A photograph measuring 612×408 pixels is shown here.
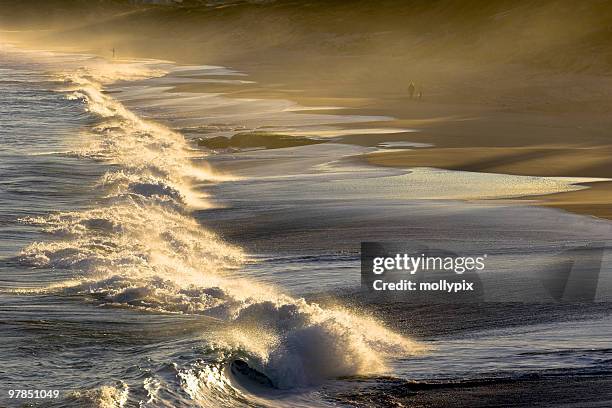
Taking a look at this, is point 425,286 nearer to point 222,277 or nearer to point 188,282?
point 222,277

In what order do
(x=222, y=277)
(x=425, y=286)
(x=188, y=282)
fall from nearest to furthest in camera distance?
(x=425, y=286) → (x=188, y=282) → (x=222, y=277)

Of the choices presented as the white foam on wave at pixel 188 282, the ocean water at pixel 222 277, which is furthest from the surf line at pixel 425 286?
the white foam on wave at pixel 188 282

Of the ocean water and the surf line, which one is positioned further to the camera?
the surf line

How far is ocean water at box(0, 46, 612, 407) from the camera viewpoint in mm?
11055

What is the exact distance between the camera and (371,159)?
27531 millimetres

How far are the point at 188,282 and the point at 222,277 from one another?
0.72m

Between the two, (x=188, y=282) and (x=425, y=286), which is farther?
(x=188, y=282)

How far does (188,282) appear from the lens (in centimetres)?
1459

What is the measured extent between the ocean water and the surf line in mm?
544

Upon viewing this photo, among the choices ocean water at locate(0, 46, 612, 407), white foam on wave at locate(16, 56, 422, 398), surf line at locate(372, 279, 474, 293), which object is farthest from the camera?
surf line at locate(372, 279, 474, 293)

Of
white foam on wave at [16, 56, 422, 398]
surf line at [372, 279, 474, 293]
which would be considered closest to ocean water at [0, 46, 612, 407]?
white foam on wave at [16, 56, 422, 398]

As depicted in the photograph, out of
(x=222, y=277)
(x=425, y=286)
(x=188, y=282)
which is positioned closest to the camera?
(x=425, y=286)

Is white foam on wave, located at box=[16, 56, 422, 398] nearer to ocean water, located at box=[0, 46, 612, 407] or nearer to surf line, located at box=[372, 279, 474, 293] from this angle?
ocean water, located at box=[0, 46, 612, 407]

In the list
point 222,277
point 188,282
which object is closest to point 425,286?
point 222,277
